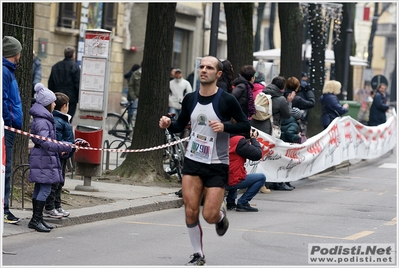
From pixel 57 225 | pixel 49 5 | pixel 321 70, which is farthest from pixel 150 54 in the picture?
pixel 49 5

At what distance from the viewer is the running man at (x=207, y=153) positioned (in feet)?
27.5

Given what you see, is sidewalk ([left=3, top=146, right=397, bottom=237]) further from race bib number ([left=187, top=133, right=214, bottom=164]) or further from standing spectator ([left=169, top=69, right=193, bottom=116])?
standing spectator ([left=169, top=69, right=193, bottom=116])

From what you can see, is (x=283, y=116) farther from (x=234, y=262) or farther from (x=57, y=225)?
(x=234, y=262)

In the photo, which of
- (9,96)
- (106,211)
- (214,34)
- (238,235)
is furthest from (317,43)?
(9,96)

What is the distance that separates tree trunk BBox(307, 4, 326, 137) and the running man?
15.9m

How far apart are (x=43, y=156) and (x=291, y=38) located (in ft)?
44.7

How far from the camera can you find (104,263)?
27.3 feet

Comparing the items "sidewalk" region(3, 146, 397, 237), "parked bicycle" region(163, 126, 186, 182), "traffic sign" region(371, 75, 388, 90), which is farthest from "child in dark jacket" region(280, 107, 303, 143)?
"traffic sign" region(371, 75, 388, 90)

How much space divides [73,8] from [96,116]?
53.9 ft

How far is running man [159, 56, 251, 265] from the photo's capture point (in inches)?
329

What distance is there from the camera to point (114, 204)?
1201cm

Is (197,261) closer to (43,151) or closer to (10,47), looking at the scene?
(43,151)

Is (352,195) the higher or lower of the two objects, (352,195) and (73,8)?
the lower

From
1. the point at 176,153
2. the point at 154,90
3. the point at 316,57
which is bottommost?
the point at 176,153
